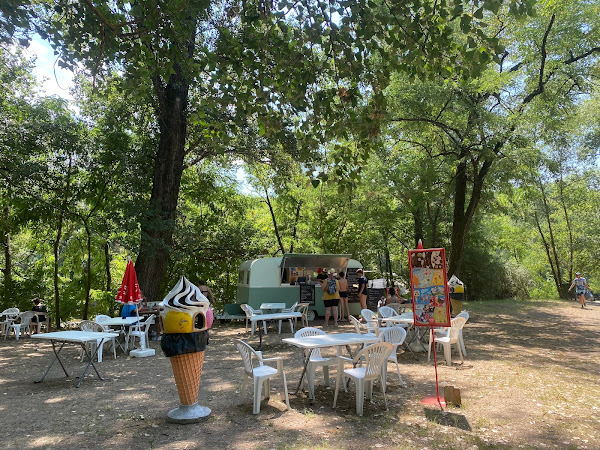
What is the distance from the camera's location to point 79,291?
15820 mm

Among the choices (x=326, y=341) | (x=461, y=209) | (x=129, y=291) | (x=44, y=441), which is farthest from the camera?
(x=461, y=209)

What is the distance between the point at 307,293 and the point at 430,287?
27.8 ft

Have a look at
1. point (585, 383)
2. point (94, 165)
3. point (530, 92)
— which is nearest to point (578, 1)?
point (530, 92)

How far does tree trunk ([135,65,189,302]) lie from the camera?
12.0 meters

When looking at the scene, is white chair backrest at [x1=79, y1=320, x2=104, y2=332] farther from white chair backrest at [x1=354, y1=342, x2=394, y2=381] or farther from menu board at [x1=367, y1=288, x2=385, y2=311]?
menu board at [x1=367, y1=288, x2=385, y2=311]

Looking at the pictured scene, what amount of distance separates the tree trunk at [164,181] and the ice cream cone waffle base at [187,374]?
7.41 meters

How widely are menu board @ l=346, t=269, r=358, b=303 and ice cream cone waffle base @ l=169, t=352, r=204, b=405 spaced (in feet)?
33.6

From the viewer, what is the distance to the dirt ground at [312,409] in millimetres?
4246

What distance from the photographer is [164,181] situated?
1262 cm

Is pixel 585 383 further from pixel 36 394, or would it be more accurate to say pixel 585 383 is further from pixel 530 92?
pixel 530 92

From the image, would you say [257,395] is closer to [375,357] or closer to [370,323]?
[375,357]

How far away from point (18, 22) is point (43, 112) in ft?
28.1

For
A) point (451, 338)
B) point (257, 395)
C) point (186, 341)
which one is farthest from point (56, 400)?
point (451, 338)

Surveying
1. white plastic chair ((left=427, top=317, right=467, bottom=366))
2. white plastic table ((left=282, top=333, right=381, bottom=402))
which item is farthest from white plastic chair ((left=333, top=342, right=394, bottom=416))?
white plastic chair ((left=427, top=317, right=467, bottom=366))
